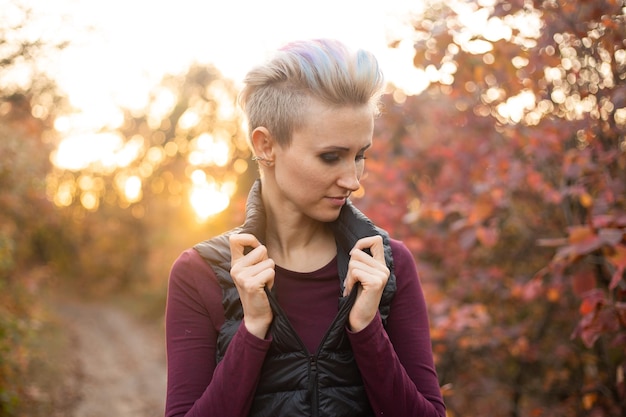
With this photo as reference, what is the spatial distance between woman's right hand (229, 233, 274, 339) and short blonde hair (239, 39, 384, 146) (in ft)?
1.19

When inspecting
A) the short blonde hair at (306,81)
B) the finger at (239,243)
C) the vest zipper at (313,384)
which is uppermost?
the short blonde hair at (306,81)

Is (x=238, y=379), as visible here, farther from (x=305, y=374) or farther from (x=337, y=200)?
(x=337, y=200)

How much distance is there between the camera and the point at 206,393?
5.79 ft

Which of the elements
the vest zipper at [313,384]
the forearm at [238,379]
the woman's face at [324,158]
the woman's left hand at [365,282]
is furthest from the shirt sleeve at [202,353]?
the woman's face at [324,158]

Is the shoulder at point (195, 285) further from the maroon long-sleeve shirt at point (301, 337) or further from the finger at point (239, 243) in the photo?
the finger at point (239, 243)

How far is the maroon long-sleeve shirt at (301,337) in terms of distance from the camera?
1719 mm

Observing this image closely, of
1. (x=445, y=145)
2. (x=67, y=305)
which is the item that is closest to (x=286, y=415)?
(x=445, y=145)

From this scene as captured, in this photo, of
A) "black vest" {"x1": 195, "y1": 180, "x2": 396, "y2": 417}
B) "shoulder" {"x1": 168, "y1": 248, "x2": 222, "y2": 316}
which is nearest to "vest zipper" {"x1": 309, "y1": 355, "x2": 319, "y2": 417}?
"black vest" {"x1": 195, "y1": 180, "x2": 396, "y2": 417}

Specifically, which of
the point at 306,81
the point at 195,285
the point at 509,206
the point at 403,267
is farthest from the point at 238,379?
the point at 509,206

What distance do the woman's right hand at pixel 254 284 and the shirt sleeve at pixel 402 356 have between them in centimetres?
25

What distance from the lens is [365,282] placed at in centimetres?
173

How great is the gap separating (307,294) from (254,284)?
0.93ft

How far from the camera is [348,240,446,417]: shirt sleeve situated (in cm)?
172

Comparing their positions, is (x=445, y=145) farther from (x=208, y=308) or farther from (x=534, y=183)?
(x=208, y=308)
